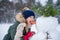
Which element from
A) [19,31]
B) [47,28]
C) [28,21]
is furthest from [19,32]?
[47,28]

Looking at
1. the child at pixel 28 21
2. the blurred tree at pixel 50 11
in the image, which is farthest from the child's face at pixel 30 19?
the blurred tree at pixel 50 11

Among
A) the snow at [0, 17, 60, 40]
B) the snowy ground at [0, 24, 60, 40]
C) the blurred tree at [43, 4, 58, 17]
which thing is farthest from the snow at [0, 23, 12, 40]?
the blurred tree at [43, 4, 58, 17]

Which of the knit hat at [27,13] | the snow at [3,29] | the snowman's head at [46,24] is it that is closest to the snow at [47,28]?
the snowman's head at [46,24]

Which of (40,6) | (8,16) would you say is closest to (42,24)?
(40,6)

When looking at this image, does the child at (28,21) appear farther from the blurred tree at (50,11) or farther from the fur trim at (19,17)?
the blurred tree at (50,11)

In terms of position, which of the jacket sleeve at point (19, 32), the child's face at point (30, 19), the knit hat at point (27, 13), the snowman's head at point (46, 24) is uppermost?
the knit hat at point (27, 13)

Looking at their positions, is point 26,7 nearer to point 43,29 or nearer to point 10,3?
point 10,3

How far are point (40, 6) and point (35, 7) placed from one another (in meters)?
0.05

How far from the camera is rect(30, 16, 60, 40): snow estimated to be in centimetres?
182

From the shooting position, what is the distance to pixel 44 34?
6.01ft

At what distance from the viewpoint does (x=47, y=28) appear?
183 cm

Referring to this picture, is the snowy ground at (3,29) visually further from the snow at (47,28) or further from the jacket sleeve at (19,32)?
the snow at (47,28)

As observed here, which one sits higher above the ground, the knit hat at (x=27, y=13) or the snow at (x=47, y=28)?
the knit hat at (x=27, y=13)

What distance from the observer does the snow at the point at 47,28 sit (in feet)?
5.98
